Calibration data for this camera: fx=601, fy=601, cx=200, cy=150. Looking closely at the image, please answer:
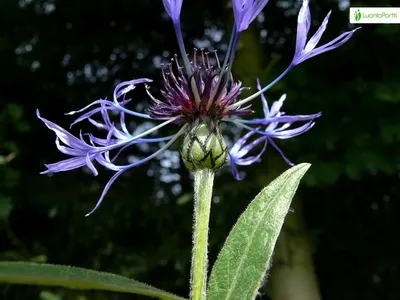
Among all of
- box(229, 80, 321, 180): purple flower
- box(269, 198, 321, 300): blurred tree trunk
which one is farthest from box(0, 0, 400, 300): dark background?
box(229, 80, 321, 180): purple flower

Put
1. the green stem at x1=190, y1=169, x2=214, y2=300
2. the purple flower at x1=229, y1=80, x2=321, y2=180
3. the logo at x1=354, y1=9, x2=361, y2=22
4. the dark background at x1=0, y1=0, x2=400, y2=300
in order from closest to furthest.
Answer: the green stem at x1=190, y1=169, x2=214, y2=300 → the purple flower at x1=229, y1=80, x2=321, y2=180 → the logo at x1=354, y1=9, x2=361, y2=22 → the dark background at x1=0, y1=0, x2=400, y2=300

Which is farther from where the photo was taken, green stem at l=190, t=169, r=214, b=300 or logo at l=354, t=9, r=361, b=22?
logo at l=354, t=9, r=361, b=22

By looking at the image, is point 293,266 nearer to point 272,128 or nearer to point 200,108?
point 272,128

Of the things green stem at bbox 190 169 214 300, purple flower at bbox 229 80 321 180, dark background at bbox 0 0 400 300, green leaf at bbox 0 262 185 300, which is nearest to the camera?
green leaf at bbox 0 262 185 300

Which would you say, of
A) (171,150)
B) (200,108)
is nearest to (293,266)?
(171,150)

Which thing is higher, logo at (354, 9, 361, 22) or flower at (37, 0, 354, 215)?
logo at (354, 9, 361, 22)

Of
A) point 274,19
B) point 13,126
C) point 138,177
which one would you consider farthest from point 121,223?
point 274,19

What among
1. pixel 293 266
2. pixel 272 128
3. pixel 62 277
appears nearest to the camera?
pixel 62 277

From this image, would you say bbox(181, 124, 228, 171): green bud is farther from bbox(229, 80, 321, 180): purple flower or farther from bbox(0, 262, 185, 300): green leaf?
bbox(0, 262, 185, 300): green leaf
